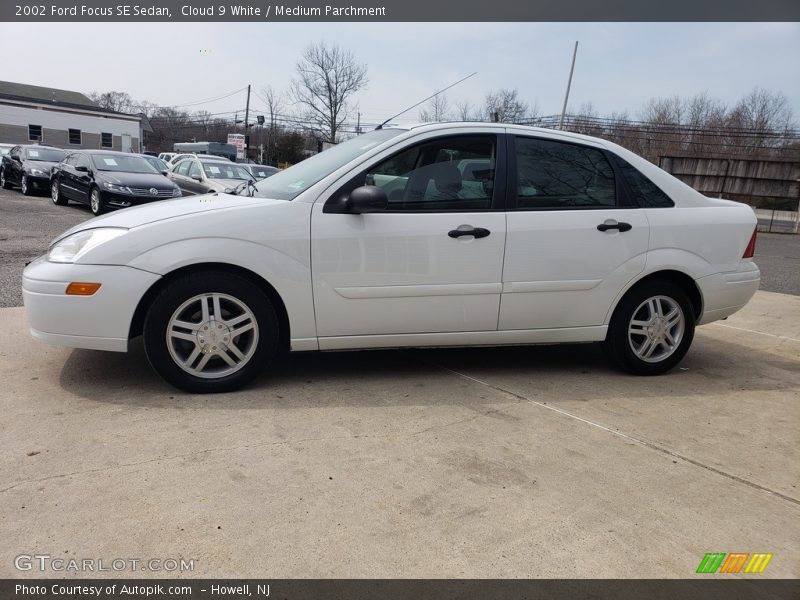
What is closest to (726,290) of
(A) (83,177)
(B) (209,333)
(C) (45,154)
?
(B) (209,333)

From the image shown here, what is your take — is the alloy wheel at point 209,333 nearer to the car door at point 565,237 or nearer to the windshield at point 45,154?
the car door at point 565,237

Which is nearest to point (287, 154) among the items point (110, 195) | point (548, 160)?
point (110, 195)

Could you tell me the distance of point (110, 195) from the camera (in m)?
13.3

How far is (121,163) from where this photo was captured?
14.4 metres

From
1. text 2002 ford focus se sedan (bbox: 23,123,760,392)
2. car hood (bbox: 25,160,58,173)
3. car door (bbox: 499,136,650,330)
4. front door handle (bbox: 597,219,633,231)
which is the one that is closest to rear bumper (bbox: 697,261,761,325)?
text 2002 ford focus se sedan (bbox: 23,123,760,392)

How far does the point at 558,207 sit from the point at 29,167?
18.4 m

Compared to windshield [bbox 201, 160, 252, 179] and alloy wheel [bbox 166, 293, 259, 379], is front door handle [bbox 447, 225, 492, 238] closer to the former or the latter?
alloy wheel [bbox 166, 293, 259, 379]

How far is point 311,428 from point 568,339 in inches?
77.9

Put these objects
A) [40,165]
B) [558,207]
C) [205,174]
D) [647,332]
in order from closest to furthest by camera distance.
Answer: [558,207] < [647,332] < [205,174] < [40,165]

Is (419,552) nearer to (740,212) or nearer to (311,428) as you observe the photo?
(311,428)

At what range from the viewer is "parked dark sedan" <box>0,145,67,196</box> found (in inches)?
707

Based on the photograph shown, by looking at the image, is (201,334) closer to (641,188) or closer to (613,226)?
(613,226)

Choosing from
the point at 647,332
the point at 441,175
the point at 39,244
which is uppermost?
the point at 441,175

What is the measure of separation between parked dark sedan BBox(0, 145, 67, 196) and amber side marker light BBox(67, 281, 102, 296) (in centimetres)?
1703
